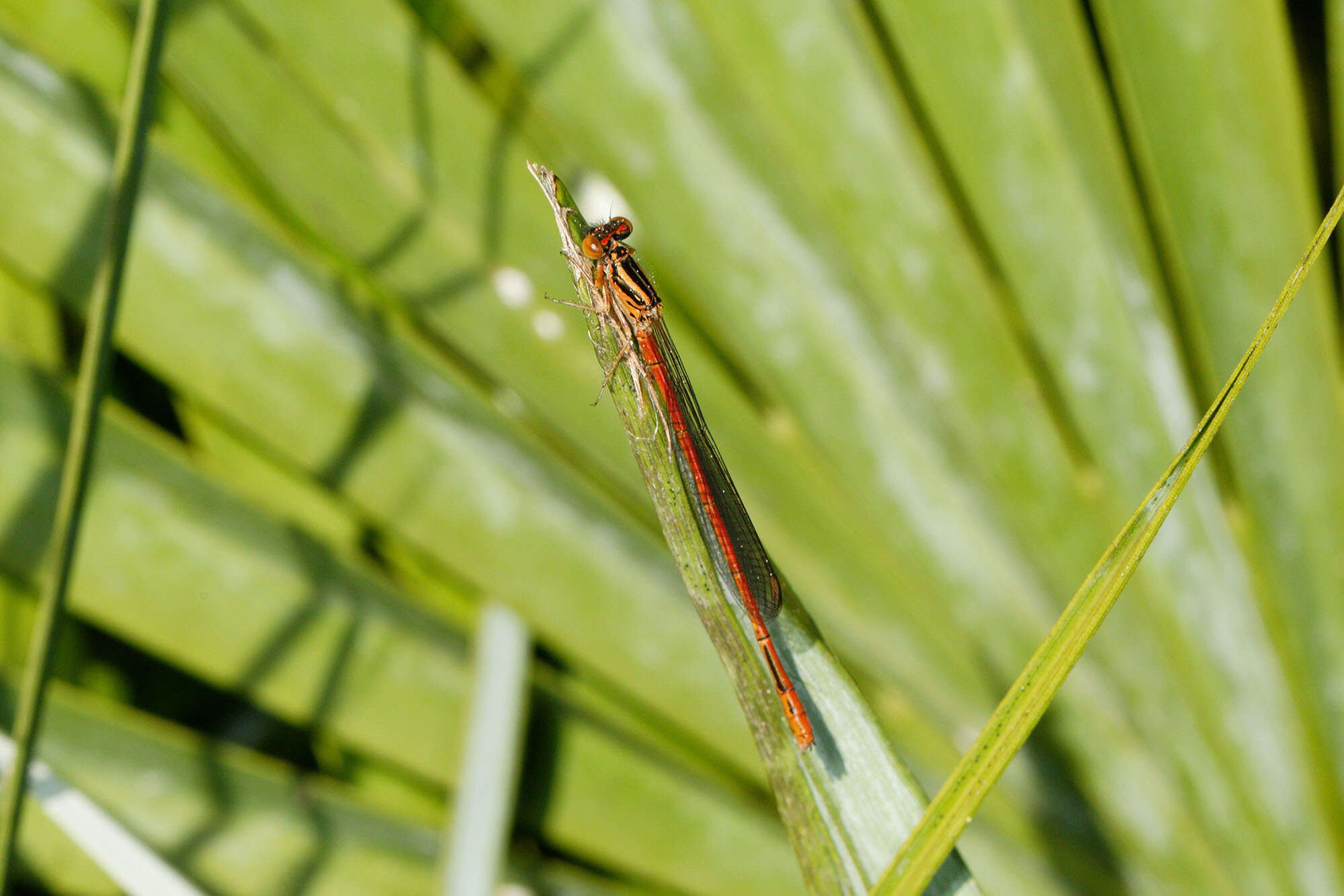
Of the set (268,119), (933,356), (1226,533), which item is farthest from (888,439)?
(268,119)

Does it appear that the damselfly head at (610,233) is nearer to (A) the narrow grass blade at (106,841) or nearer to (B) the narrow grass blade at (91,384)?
Answer: (B) the narrow grass blade at (91,384)

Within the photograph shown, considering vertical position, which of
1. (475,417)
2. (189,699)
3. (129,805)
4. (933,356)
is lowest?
(129,805)

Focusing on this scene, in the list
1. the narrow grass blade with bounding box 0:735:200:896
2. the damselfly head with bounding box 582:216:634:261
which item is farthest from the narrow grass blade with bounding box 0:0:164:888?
the damselfly head with bounding box 582:216:634:261

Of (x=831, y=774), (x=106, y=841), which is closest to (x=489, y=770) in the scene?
(x=106, y=841)

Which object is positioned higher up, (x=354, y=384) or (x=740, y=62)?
(x=740, y=62)

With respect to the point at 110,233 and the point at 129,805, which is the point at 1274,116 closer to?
the point at 110,233

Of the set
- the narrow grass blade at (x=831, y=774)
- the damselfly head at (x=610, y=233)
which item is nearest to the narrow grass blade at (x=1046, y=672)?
the narrow grass blade at (x=831, y=774)

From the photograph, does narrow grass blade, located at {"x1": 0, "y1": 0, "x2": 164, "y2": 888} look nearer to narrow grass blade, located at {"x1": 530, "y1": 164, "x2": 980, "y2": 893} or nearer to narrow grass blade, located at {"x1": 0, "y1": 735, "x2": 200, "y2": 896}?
narrow grass blade, located at {"x1": 0, "y1": 735, "x2": 200, "y2": 896}
